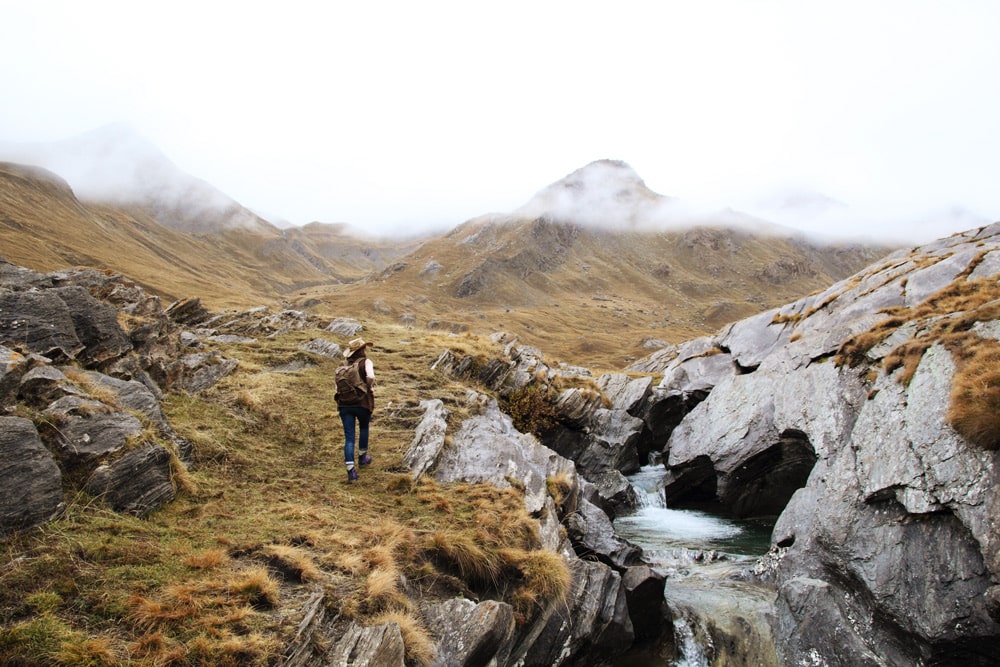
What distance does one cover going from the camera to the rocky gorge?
9.84 metres

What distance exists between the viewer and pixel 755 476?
27156mm

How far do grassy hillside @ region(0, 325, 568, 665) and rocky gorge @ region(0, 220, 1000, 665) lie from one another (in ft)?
1.83

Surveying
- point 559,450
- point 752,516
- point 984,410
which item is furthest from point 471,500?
point 752,516

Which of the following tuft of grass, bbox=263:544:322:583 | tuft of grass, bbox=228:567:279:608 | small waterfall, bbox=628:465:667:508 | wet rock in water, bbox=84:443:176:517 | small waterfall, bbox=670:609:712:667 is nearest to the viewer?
tuft of grass, bbox=228:567:279:608

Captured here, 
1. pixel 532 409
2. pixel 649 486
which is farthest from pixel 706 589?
pixel 649 486

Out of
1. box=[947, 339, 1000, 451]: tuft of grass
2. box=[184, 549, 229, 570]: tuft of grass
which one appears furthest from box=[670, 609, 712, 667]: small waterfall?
box=[184, 549, 229, 570]: tuft of grass

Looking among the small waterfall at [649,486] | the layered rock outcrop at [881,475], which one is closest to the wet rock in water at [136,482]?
the layered rock outcrop at [881,475]

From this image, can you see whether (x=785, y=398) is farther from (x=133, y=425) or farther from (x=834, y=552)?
(x=133, y=425)

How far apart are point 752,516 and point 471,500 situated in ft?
66.1

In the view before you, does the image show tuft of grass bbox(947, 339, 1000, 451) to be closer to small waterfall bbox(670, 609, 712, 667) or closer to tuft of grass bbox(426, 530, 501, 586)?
small waterfall bbox(670, 609, 712, 667)

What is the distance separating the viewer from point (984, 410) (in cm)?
1337

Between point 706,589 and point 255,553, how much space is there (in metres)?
15.0

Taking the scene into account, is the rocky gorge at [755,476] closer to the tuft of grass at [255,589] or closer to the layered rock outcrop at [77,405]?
the layered rock outcrop at [77,405]

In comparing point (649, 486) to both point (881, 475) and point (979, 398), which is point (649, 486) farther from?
point (979, 398)
